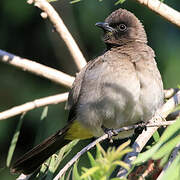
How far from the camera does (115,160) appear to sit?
1503mm

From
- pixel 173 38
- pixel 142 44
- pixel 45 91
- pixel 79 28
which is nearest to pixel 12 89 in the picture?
pixel 45 91

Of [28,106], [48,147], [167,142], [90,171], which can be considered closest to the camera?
[90,171]

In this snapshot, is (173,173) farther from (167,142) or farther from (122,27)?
(122,27)

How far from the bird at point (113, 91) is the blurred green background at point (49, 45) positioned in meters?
0.65

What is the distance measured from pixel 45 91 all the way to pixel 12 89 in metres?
0.52

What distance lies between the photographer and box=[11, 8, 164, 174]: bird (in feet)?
10.2

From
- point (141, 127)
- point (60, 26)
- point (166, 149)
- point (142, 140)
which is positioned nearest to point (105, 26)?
point (60, 26)

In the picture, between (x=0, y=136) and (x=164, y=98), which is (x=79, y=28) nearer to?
(x=0, y=136)

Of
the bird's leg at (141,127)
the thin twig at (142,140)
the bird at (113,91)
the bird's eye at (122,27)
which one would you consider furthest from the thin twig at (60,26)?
the thin twig at (142,140)

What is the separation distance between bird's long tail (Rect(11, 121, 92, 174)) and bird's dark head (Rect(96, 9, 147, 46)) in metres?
0.72

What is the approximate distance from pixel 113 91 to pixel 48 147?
2.34 ft

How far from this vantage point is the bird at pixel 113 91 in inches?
123

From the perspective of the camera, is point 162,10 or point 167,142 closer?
point 167,142

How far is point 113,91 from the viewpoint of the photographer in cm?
313
